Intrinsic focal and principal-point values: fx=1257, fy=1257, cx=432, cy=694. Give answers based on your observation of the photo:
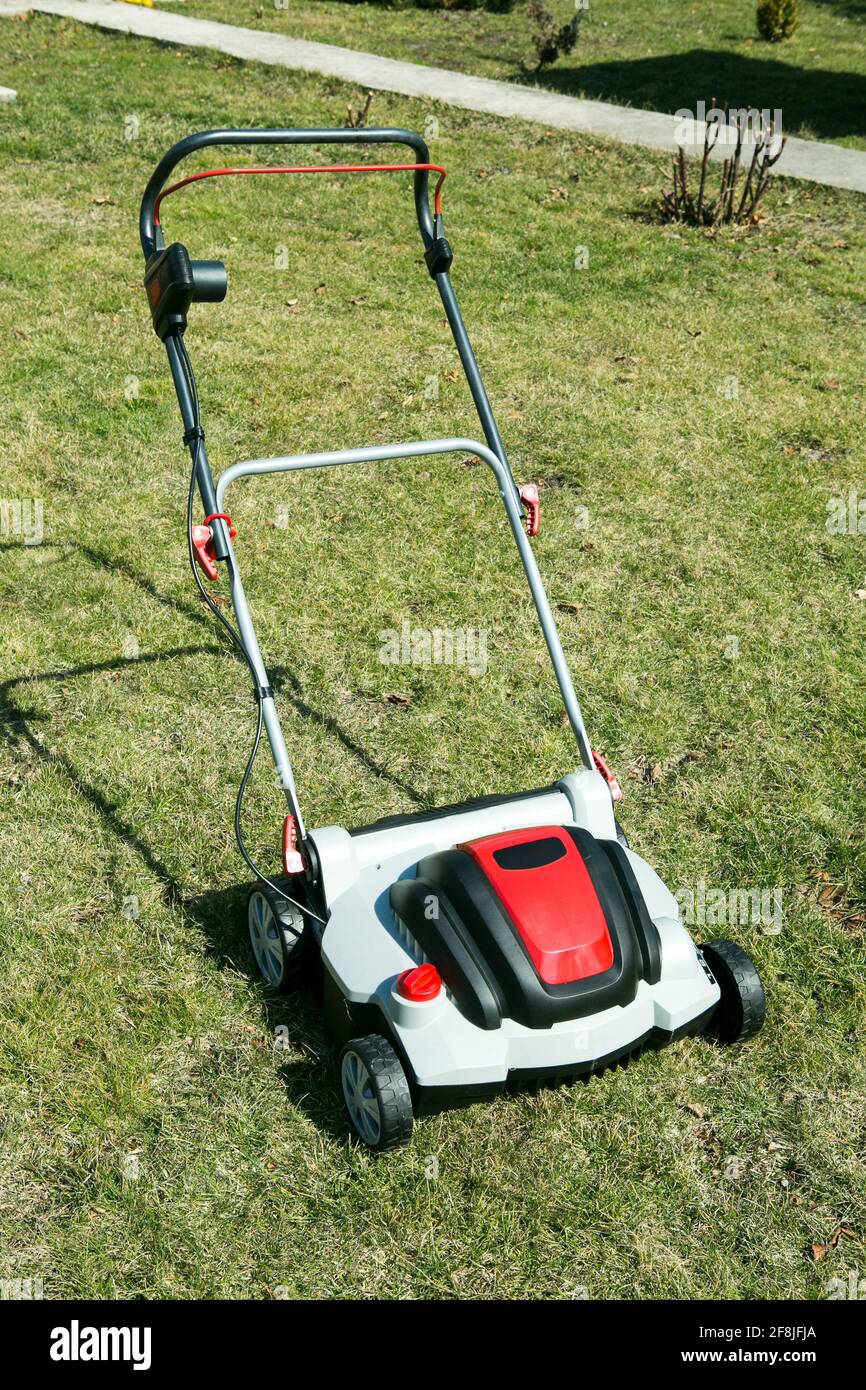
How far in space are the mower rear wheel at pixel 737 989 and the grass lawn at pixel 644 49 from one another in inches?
399

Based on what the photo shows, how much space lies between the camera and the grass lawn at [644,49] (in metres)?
12.5

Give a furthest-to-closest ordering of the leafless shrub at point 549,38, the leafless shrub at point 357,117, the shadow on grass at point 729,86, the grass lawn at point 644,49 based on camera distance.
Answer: the leafless shrub at point 549,38
the grass lawn at point 644,49
the shadow on grass at point 729,86
the leafless shrub at point 357,117

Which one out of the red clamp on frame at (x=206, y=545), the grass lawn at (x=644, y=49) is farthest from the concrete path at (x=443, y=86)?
the red clamp on frame at (x=206, y=545)

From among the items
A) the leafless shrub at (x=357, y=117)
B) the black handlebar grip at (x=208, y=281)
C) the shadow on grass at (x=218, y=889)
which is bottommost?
the shadow on grass at (x=218, y=889)

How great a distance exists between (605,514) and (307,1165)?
11.4 feet

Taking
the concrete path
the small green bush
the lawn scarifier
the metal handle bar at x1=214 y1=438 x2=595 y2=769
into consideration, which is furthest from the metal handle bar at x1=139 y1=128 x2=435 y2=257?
the small green bush

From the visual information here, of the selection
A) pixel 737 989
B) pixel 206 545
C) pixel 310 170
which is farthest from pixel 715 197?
pixel 737 989

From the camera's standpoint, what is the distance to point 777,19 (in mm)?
15508

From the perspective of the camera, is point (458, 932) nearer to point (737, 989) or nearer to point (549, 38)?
point (737, 989)

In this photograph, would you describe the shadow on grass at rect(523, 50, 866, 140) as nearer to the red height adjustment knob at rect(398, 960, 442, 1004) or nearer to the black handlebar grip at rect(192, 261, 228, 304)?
the black handlebar grip at rect(192, 261, 228, 304)

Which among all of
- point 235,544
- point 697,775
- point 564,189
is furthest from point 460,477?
point 564,189

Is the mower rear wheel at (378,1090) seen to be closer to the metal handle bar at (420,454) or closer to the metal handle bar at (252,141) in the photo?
the metal handle bar at (420,454)

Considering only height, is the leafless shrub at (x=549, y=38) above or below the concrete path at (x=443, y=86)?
above

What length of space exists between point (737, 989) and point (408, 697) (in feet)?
5.77
